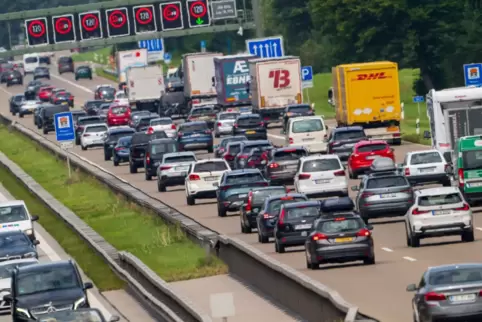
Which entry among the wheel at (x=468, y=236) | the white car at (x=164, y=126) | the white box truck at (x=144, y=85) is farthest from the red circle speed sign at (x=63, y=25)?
the wheel at (x=468, y=236)

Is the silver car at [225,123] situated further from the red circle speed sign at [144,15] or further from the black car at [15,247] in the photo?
the black car at [15,247]

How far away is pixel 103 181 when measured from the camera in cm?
6612

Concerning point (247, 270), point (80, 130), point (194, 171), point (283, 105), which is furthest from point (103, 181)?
point (247, 270)

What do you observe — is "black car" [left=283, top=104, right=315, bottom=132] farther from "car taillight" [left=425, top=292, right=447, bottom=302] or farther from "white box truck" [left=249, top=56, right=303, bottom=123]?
"car taillight" [left=425, top=292, right=447, bottom=302]

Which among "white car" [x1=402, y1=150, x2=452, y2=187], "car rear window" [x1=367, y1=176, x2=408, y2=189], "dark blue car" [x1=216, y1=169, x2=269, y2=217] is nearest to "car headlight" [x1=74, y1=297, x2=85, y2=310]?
"car rear window" [x1=367, y1=176, x2=408, y2=189]

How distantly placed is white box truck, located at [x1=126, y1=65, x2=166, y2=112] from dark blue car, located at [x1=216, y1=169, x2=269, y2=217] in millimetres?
55961

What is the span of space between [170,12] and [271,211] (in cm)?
5570

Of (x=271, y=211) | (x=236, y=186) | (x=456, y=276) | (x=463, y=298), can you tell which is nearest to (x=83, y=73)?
(x=236, y=186)

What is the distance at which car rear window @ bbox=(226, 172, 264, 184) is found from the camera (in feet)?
159

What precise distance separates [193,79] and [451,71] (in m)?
19.0

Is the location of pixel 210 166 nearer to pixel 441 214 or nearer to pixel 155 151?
pixel 155 151

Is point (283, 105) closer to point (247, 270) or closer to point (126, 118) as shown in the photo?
point (126, 118)

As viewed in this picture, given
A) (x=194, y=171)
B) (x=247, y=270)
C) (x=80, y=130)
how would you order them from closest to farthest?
(x=247, y=270), (x=194, y=171), (x=80, y=130)

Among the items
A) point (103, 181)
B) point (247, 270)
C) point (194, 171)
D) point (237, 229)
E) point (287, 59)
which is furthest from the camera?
point (287, 59)
